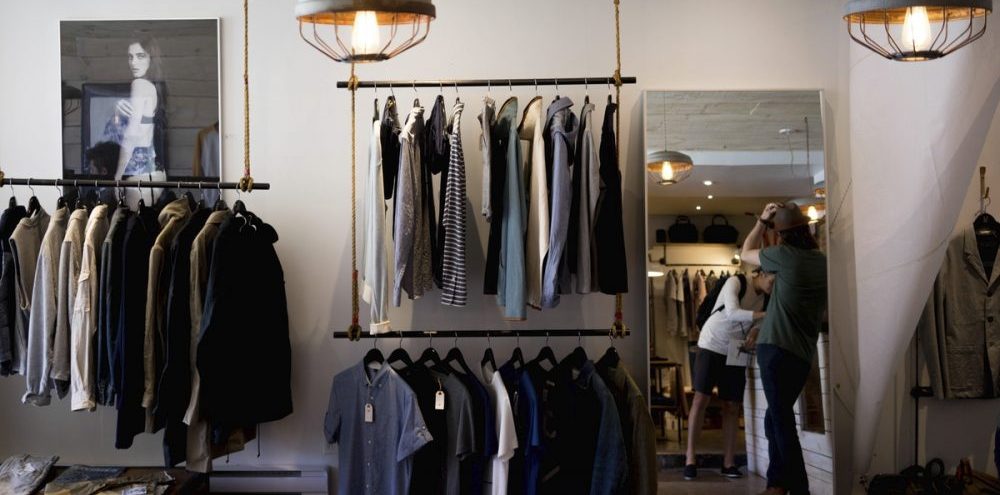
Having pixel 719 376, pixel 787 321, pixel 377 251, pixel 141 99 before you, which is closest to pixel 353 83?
pixel 377 251

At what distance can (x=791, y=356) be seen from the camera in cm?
423

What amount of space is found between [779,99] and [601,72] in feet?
2.65

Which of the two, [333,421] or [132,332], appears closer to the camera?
[132,332]

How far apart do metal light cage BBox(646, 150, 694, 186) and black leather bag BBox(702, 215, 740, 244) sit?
0.24 m

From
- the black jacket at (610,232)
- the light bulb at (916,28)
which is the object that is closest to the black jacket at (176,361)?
the black jacket at (610,232)

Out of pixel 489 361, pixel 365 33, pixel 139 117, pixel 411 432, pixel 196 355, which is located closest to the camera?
pixel 365 33

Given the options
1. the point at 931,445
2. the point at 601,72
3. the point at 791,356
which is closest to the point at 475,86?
the point at 601,72

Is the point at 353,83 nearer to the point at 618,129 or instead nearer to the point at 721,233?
the point at 618,129

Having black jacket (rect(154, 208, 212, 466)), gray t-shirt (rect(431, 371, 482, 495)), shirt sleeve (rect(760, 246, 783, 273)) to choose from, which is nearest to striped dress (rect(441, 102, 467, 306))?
gray t-shirt (rect(431, 371, 482, 495))

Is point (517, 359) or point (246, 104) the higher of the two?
point (246, 104)

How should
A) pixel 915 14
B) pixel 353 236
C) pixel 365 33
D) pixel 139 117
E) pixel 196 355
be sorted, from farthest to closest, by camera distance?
pixel 139 117 → pixel 353 236 → pixel 196 355 → pixel 915 14 → pixel 365 33

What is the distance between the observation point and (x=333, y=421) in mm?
3992

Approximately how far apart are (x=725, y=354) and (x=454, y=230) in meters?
1.38

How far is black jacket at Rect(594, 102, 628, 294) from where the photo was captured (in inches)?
151
